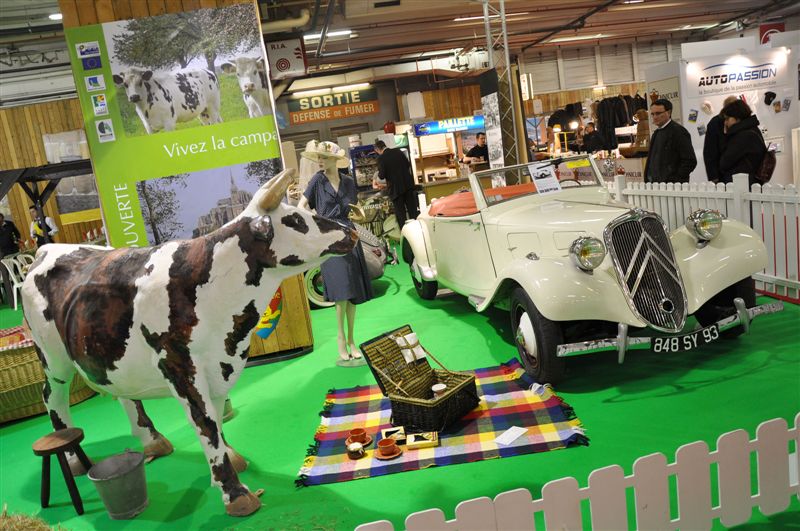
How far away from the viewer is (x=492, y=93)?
8.30 metres

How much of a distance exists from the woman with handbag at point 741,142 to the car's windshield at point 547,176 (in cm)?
179

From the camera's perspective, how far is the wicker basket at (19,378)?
5.03 meters

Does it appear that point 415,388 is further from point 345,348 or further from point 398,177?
point 398,177

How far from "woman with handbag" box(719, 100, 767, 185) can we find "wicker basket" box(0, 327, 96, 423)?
7.04 metres

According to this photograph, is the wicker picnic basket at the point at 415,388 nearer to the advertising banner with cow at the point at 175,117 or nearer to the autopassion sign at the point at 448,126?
the advertising banner with cow at the point at 175,117

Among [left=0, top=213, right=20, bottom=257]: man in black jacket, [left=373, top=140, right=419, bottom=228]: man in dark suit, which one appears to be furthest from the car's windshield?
[left=0, top=213, right=20, bottom=257]: man in black jacket

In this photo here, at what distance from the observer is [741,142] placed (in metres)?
6.34

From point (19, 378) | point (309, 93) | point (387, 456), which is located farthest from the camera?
point (309, 93)

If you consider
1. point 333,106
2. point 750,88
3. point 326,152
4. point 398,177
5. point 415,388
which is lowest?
point 415,388

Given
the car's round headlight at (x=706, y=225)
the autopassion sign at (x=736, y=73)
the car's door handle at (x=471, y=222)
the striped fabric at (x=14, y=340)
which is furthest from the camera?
the autopassion sign at (x=736, y=73)

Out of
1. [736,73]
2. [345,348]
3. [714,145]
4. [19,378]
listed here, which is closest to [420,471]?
[345,348]

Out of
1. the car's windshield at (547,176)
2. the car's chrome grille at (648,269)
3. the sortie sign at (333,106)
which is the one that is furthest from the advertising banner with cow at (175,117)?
the sortie sign at (333,106)

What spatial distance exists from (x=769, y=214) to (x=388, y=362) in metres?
3.81

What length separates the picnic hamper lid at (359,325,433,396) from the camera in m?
3.90
